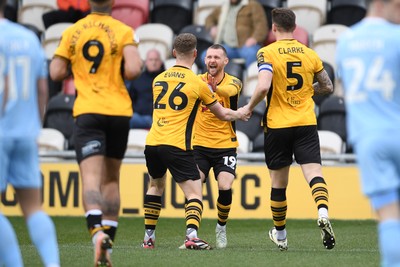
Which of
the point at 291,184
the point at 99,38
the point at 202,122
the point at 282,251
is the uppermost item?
the point at 99,38

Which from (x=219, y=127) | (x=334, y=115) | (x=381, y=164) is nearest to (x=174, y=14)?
(x=334, y=115)

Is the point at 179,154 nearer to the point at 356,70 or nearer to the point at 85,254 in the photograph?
the point at 85,254

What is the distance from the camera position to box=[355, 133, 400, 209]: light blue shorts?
6.25 m

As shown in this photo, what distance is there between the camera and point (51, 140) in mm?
16562

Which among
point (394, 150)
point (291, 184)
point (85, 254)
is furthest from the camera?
point (291, 184)

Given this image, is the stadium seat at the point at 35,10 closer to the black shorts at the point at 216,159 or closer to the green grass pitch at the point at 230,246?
the green grass pitch at the point at 230,246

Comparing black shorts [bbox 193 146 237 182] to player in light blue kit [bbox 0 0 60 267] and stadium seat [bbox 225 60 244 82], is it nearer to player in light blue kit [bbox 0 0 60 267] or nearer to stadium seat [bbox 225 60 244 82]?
player in light blue kit [bbox 0 0 60 267]

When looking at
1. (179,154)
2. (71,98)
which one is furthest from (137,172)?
(179,154)

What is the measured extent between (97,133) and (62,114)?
859cm

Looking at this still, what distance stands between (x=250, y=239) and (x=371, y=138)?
636cm

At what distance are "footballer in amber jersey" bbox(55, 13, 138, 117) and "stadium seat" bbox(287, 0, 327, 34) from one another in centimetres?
1028

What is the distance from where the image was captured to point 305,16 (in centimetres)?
1877

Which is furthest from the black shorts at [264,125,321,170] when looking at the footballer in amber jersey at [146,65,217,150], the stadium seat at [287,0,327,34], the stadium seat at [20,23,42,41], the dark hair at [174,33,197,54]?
the stadium seat at [20,23,42,41]

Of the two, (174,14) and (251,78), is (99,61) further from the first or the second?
(174,14)
